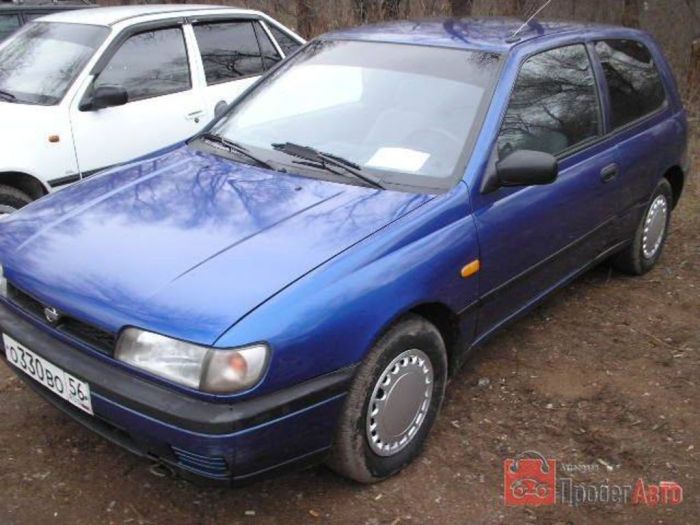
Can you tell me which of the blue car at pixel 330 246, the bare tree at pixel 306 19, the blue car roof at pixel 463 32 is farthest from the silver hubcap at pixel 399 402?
the bare tree at pixel 306 19

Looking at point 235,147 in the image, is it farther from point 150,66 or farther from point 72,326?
point 150,66

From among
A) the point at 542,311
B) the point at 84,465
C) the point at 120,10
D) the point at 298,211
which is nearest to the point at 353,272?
the point at 298,211

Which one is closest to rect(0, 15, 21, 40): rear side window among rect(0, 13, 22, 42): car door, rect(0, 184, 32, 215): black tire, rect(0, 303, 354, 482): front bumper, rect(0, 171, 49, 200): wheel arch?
rect(0, 13, 22, 42): car door

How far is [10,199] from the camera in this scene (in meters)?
4.50

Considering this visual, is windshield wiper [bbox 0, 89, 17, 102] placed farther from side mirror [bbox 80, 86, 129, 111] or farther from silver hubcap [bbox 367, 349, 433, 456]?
silver hubcap [bbox 367, 349, 433, 456]

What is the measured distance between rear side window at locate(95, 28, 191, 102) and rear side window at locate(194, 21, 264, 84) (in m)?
0.21

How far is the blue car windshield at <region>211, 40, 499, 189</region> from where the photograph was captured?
3.05 metres

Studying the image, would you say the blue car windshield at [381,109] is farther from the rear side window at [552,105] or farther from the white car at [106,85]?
the white car at [106,85]

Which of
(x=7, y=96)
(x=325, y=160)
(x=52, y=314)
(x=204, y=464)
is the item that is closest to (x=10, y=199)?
(x=7, y=96)

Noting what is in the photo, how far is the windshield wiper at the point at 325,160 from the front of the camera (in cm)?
296

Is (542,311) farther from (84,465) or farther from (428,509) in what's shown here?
(84,465)

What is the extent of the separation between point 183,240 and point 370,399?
35.2 inches

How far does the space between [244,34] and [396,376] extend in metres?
4.32

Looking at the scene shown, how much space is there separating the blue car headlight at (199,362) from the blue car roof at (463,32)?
1994mm
